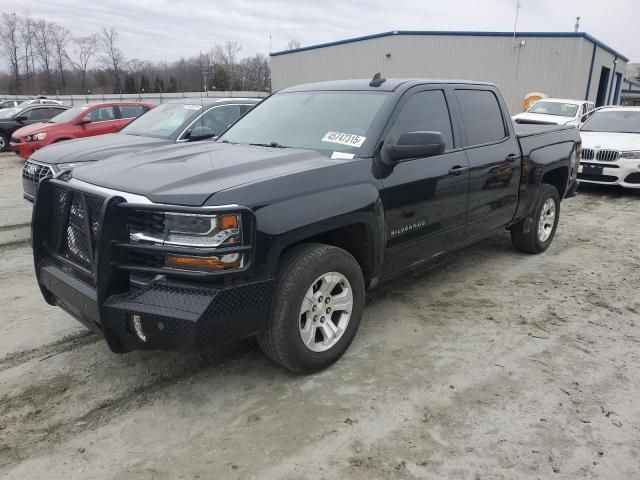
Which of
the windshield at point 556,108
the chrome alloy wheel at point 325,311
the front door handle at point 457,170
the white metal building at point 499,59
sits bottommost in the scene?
the chrome alloy wheel at point 325,311

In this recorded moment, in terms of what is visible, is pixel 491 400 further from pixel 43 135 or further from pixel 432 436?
pixel 43 135

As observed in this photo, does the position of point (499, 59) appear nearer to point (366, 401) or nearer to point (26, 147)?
point (26, 147)

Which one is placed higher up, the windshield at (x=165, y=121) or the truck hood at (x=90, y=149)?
the windshield at (x=165, y=121)

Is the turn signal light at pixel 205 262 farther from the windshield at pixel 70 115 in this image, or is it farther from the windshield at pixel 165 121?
the windshield at pixel 70 115

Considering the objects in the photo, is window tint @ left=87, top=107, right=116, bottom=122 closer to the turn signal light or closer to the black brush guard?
the black brush guard

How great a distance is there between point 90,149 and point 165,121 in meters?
1.60

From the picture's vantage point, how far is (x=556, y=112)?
51.4 feet

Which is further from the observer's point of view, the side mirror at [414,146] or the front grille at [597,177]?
the front grille at [597,177]

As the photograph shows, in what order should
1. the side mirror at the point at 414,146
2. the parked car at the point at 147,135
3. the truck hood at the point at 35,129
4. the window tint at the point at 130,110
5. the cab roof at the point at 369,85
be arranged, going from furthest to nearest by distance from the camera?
the window tint at the point at 130,110 → the truck hood at the point at 35,129 → the parked car at the point at 147,135 → the cab roof at the point at 369,85 → the side mirror at the point at 414,146

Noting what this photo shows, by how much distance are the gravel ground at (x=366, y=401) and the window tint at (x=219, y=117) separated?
405 centimetres

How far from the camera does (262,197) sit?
2.76 meters

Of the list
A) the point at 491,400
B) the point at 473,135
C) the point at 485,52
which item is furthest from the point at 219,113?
the point at 485,52

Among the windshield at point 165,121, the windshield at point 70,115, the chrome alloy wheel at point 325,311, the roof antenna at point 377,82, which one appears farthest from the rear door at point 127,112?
the chrome alloy wheel at point 325,311

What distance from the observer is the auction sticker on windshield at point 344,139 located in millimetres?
3536
